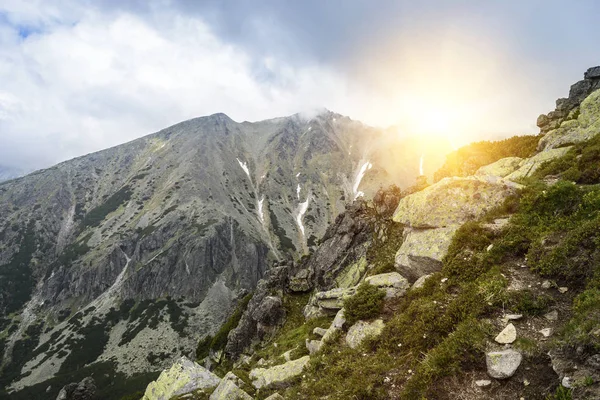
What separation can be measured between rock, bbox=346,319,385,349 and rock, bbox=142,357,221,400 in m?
7.70

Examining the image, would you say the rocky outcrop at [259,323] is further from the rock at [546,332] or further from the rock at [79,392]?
the rock at [79,392]

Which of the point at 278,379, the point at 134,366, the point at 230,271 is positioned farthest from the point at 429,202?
the point at 230,271

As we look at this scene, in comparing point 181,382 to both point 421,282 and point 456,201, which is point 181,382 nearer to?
Result: point 421,282

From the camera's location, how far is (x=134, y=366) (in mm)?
126688

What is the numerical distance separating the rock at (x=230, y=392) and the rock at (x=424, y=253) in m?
9.20

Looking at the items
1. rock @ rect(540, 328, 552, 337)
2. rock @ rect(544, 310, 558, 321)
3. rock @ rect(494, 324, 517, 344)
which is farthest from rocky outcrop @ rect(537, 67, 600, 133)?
rock @ rect(494, 324, 517, 344)

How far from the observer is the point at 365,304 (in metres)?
13.1

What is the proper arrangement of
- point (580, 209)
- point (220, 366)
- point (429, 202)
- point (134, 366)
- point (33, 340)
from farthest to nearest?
point (33, 340), point (134, 366), point (220, 366), point (429, 202), point (580, 209)

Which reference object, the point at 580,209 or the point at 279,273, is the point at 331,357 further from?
the point at 279,273

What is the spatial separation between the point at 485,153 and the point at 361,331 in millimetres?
40400

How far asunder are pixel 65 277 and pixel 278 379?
786 feet

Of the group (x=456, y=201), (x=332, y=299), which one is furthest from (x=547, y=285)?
(x=332, y=299)

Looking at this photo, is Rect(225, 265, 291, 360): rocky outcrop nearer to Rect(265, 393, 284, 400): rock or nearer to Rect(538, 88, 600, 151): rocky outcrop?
Rect(265, 393, 284, 400): rock

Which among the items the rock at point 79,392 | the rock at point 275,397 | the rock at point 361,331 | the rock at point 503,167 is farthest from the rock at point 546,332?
the rock at point 79,392
